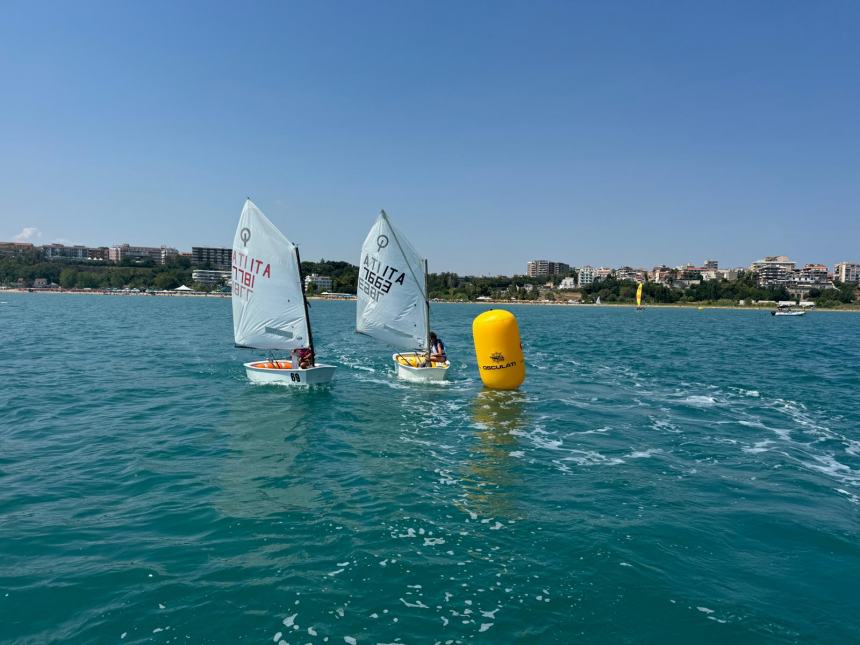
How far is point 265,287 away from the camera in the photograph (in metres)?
28.0

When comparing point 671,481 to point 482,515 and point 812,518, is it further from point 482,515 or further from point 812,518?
point 482,515

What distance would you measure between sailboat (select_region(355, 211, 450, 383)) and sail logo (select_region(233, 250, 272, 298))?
19.4 ft

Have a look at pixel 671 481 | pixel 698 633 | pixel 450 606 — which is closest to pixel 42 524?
pixel 450 606

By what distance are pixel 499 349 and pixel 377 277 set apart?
927 centimetres

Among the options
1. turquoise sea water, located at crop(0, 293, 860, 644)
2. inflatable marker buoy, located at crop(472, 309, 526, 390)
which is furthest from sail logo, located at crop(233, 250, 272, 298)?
inflatable marker buoy, located at crop(472, 309, 526, 390)

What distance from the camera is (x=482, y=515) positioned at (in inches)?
468

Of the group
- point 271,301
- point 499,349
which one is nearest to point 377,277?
point 271,301

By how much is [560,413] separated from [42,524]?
700 inches

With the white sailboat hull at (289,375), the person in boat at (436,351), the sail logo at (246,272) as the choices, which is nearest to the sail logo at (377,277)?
the person in boat at (436,351)

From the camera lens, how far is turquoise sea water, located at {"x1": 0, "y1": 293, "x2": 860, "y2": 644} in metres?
8.14

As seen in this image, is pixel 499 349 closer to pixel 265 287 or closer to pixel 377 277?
pixel 377 277

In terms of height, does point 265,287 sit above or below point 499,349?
above

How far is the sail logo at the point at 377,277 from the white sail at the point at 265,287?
4589 mm

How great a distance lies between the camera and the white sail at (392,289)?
98.7 ft
